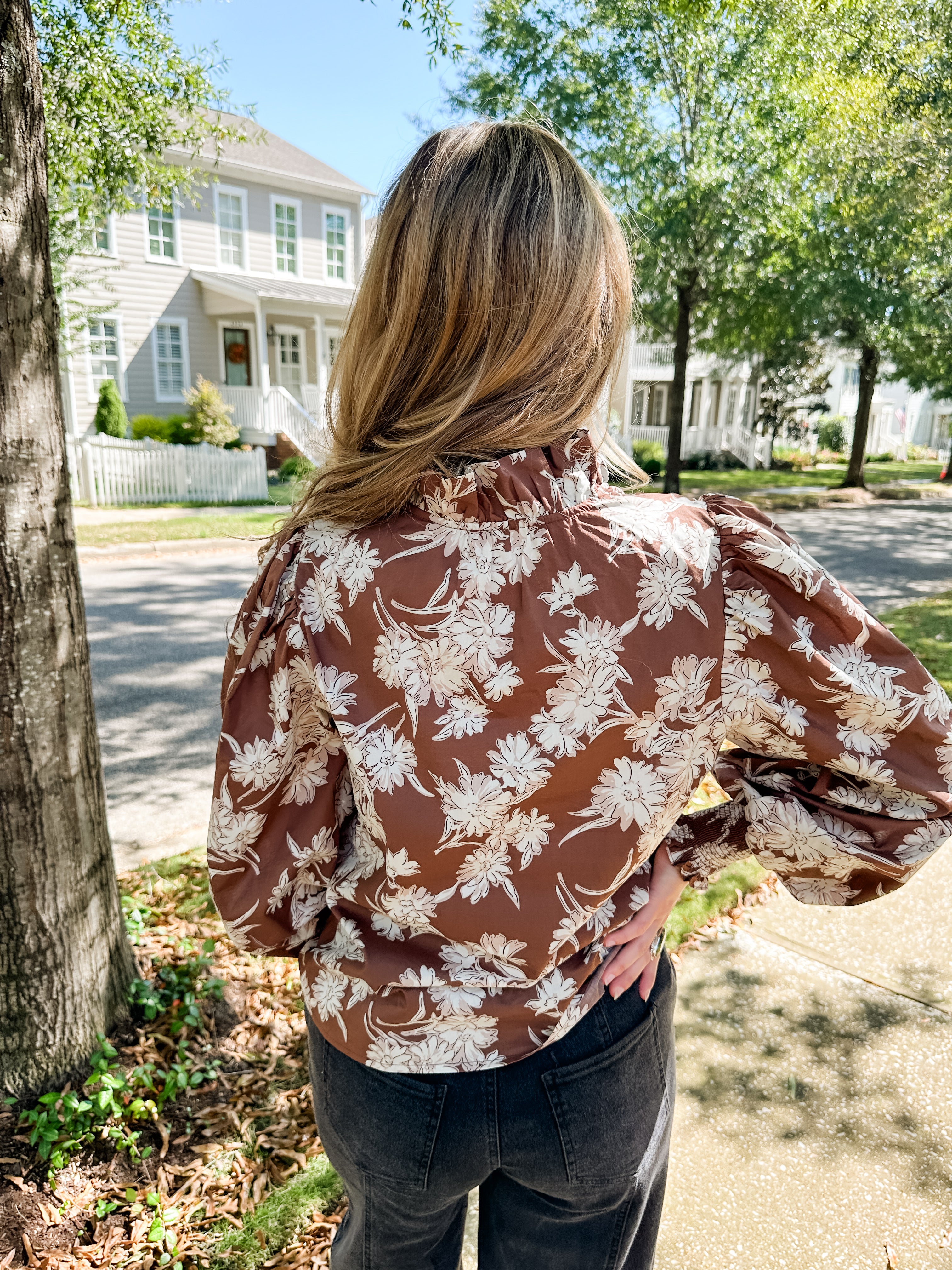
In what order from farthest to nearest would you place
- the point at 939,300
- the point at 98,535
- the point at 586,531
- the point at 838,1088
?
the point at 939,300 → the point at 98,535 → the point at 838,1088 → the point at 586,531

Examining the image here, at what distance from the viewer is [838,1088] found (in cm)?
255

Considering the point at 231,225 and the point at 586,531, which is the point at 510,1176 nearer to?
the point at 586,531

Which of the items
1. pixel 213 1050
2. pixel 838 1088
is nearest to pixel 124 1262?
pixel 213 1050

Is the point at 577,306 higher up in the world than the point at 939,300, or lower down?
lower down

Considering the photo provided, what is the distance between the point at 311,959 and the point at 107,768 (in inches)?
157

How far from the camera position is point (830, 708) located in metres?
1.18

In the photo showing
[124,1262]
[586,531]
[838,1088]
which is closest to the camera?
[586,531]

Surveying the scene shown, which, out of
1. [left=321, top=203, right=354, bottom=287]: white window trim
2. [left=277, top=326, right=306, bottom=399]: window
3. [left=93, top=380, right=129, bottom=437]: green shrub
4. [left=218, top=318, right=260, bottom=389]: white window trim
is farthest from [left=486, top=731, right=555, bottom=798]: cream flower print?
[left=321, top=203, right=354, bottom=287]: white window trim

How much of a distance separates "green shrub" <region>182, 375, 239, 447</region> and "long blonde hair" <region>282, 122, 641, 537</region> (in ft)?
62.3

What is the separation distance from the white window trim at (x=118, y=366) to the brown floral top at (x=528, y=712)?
67.1 ft

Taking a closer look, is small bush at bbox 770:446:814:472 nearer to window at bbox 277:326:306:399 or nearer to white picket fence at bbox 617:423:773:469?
white picket fence at bbox 617:423:773:469

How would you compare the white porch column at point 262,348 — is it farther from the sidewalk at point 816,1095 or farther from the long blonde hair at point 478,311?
the long blonde hair at point 478,311

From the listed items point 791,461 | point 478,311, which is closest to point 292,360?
point 791,461

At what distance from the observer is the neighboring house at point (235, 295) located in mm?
20219
